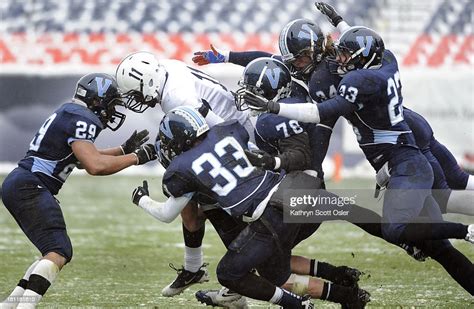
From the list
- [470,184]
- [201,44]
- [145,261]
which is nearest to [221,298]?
[470,184]

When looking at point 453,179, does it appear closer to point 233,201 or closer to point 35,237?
point 233,201

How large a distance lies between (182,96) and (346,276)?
1.47 meters

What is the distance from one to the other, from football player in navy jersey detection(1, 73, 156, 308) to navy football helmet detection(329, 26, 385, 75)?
4.20ft

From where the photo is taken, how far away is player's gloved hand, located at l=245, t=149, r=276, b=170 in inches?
213

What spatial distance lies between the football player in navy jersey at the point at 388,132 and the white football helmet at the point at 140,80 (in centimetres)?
73

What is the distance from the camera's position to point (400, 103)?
5.87 metres

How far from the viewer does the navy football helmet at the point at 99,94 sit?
18.8ft

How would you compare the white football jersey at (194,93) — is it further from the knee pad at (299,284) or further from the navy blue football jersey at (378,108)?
the knee pad at (299,284)

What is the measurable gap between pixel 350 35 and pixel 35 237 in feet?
7.15

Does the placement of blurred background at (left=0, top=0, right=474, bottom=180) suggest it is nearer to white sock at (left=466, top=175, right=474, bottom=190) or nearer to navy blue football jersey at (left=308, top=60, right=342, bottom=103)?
white sock at (left=466, top=175, right=474, bottom=190)

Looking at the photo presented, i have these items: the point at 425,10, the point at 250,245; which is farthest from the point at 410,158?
the point at 425,10

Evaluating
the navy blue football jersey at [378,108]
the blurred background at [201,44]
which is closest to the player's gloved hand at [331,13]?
the navy blue football jersey at [378,108]

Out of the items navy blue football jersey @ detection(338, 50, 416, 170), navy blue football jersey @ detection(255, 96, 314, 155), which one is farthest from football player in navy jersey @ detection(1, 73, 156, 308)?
navy blue football jersey @ detection(338, 50, 416, 170)

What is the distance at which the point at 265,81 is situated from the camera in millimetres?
5605
